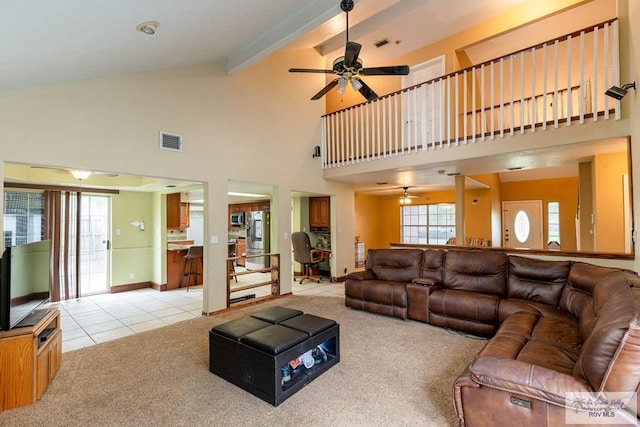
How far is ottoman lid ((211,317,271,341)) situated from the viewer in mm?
2610

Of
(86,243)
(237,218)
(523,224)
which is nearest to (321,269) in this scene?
(237,218)

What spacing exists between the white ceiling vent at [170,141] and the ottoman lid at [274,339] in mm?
2856

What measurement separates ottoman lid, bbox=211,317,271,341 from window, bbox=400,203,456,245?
26.2 ft

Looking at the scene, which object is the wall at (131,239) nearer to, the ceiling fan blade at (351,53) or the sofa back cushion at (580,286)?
the ceiling fan blade at (351,53)

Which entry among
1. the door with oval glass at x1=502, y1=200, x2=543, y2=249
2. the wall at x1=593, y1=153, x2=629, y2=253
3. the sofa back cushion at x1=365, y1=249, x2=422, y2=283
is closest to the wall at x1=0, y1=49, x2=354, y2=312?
the sofa back cushion at x1=365, y1=249, x2=422, y2=283

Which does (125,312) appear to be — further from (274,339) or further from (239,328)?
(274,339)

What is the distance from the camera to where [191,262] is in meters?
6.69

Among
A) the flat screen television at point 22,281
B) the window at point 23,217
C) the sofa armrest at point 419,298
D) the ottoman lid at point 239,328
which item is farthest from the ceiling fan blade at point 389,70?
the window at point 23,217

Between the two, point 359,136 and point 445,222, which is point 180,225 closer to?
point 359,136

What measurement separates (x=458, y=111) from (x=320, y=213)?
380 cm

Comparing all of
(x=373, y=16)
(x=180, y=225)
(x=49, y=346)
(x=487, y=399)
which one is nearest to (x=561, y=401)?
(x=487, y=399)

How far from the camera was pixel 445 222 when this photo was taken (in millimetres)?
9539

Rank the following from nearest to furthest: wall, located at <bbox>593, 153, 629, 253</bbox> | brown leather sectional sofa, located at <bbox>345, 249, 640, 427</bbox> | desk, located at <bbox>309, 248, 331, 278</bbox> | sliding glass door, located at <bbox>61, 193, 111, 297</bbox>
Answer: brown leather sectional sofa, located at <bbox>345, 249, 640, 427</bbox>, wall, located at <bbox>593, 153, 629, 253</bbox>, sliding glass door, located at <bbox>61, 193, 111, 297</bbox>, desk, located at <bbox>309, 248, 331, 278</bbox>

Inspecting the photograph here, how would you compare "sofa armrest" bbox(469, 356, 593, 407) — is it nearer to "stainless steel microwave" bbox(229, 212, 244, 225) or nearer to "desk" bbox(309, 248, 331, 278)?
"desk" bbox(309, 248, 331, 278)
